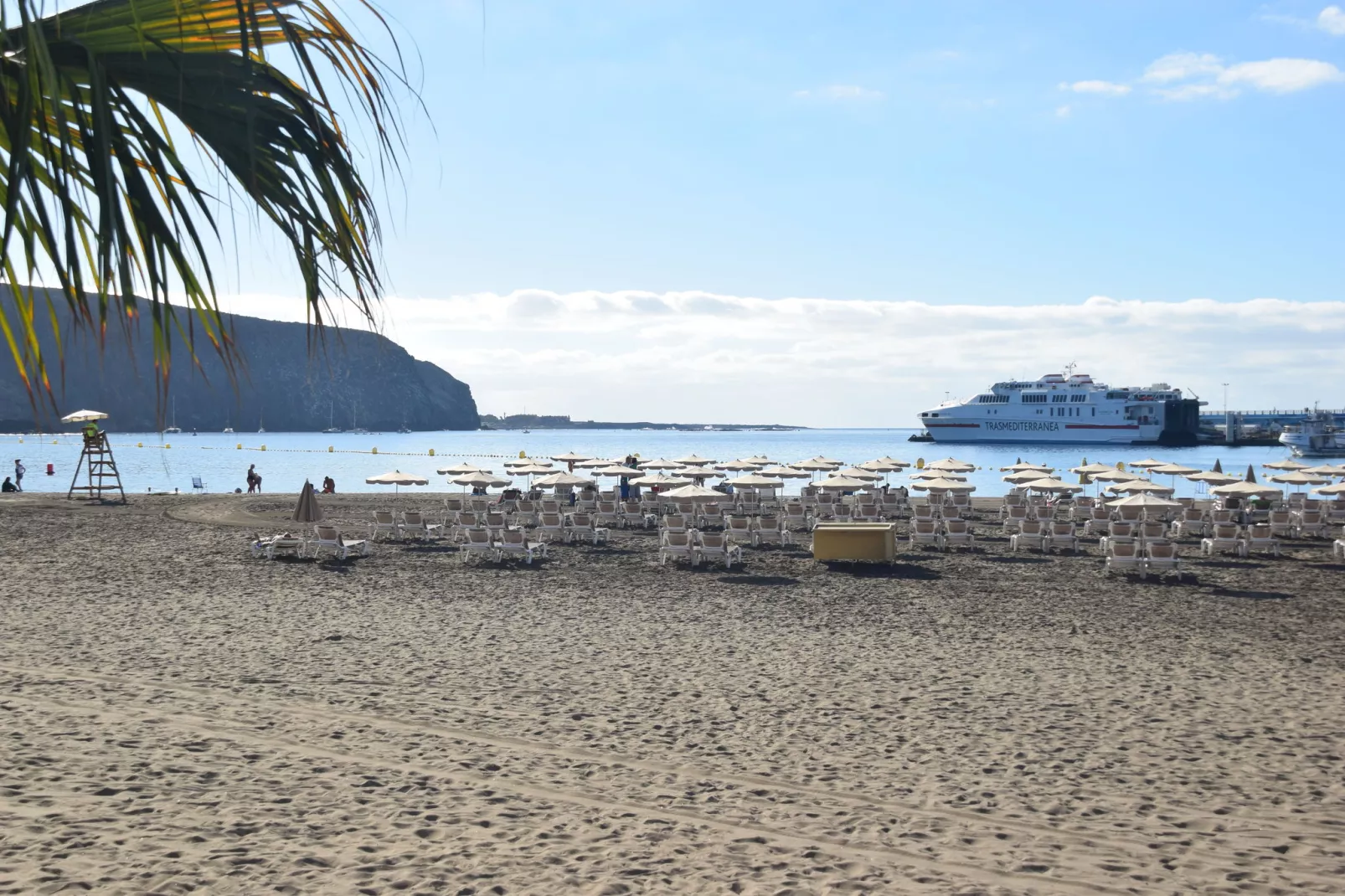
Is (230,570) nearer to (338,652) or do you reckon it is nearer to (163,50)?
(338,652)

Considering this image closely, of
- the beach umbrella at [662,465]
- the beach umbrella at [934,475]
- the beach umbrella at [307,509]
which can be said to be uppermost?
the beach umbrella at [662,465]

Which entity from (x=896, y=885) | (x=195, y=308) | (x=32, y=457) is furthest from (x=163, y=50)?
(x=32, y=457)

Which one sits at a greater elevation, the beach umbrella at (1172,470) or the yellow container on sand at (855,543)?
the beach umbrella at (1172,470)

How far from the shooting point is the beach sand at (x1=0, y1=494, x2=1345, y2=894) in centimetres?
457

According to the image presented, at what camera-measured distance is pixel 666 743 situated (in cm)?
646

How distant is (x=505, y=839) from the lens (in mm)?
4844

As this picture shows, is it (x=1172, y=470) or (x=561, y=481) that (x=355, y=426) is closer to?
(x=561, y=481)

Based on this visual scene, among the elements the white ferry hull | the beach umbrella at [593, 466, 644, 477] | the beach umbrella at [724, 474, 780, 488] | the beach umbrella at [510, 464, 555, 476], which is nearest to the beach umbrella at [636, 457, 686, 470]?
the beach umbrella at [593, 466, 644, 477]

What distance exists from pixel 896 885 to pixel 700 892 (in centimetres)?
80

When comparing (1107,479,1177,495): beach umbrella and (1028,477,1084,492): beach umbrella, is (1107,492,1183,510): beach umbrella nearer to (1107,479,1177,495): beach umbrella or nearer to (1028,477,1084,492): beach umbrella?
(1107,479,1177,495): beach umbrella

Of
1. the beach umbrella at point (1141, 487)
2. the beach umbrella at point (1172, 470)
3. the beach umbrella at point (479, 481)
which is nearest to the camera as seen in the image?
the beach umbrella at point (1141, 487)

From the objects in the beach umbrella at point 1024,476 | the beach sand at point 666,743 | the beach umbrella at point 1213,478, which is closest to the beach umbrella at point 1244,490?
the beach umbrella at point 1213,478

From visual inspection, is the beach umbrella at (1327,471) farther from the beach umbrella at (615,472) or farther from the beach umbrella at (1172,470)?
the beach umbrella at (615,472)

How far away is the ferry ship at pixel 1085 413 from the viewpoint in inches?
3629
